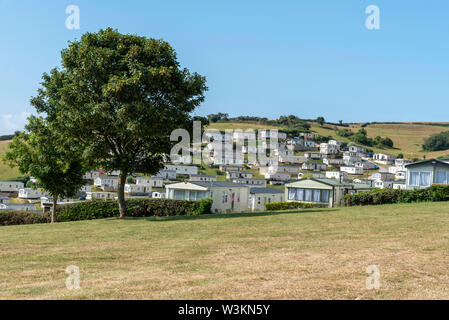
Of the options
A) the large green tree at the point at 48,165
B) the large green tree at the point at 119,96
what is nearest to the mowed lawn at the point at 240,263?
the large green tree at the point at 119,96

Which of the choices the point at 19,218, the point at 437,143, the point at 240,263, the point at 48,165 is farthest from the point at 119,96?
the point at 437,143

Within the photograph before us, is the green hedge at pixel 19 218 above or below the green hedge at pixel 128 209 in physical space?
below

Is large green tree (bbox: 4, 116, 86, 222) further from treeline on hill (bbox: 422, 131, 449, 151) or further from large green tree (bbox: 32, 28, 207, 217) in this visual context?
treeline on hill (bbox: 422, 131, 449, 151)

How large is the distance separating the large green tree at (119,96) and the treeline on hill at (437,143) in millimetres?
173010

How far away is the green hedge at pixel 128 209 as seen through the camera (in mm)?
38938

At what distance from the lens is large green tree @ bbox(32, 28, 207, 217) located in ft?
85.3

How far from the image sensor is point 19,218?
38.2 m

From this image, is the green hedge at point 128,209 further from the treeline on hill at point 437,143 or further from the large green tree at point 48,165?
the treeline on hill at point 437,143

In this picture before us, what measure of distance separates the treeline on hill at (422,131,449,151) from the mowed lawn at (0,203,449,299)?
584 feet

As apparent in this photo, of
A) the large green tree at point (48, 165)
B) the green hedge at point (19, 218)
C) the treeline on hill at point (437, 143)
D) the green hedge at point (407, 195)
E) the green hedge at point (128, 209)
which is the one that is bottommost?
the green hedge at point (19, 218)

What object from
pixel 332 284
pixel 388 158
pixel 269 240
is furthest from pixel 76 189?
pixel 388 158

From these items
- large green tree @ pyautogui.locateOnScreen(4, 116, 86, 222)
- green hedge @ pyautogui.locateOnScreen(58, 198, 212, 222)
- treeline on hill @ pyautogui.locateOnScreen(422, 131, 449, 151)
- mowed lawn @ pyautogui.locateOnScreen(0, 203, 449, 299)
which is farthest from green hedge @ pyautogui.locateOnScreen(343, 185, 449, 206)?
treeline on hill @ pyautogui.locateOnScreen(422, 131, 449, 151)

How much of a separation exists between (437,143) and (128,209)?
169m
